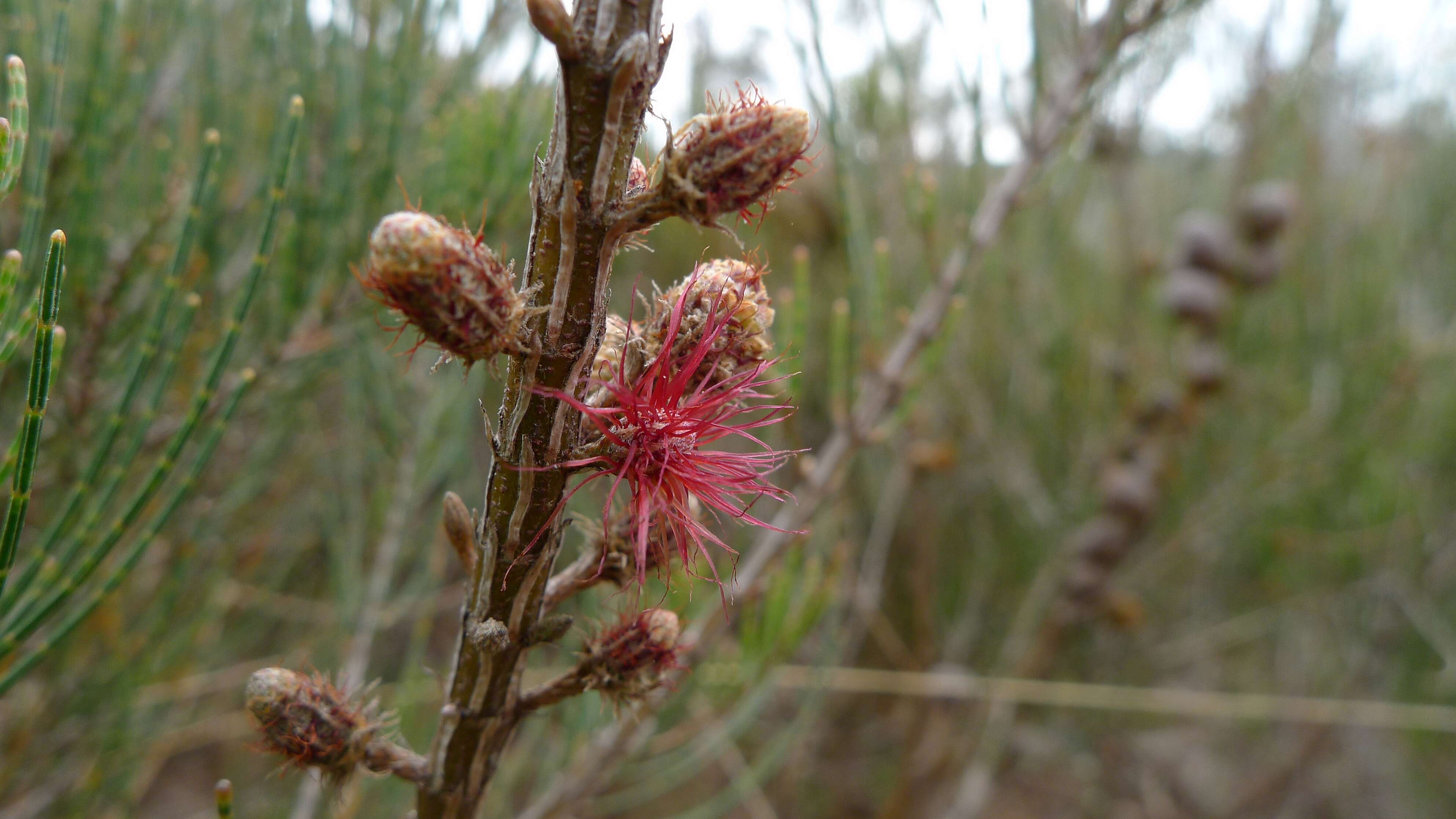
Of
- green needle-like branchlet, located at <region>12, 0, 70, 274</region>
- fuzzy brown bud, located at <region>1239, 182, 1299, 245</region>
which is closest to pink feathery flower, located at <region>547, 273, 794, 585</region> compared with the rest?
green needle-like branchlet, located at <region>12, 0, 70, 274</region>

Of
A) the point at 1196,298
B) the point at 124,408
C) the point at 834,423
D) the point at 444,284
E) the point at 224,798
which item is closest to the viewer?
the point at 444,284

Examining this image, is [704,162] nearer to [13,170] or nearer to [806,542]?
[13,170]

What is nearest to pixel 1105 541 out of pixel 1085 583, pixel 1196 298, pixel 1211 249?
pixel 1085 583

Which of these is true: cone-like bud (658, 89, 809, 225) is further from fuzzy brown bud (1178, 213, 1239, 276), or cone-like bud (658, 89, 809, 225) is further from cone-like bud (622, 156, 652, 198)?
fuzzy brown bud (1178, 213, 1239, 276)

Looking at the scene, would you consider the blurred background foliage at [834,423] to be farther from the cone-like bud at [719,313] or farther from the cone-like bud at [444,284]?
the cone-like bud at [444,284]

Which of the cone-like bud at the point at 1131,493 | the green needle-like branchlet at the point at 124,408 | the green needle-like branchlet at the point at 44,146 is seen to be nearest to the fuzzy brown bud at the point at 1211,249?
the cone-like bud at the point at 1131,493

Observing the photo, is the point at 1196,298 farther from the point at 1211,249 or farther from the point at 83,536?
the point at 83,536
